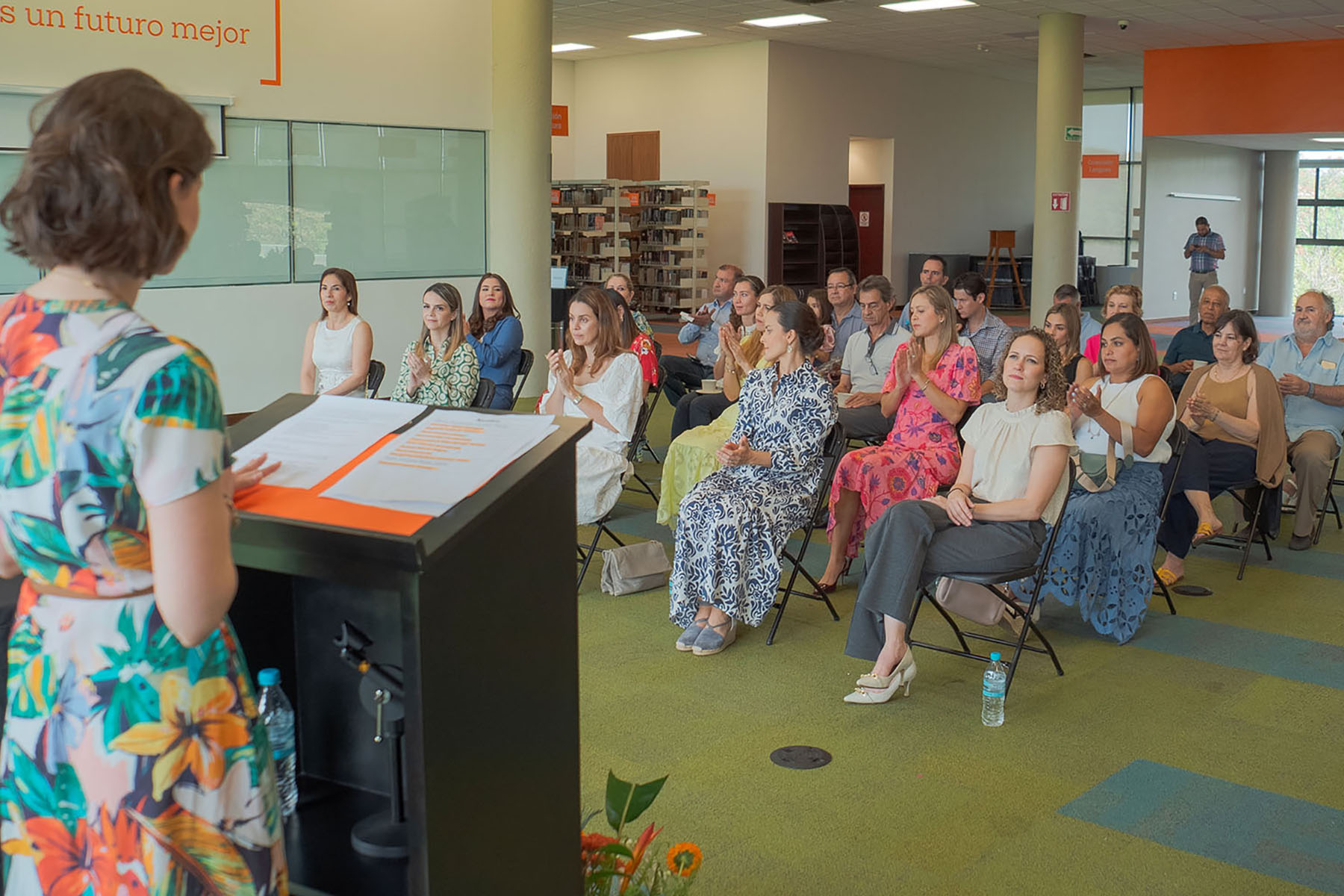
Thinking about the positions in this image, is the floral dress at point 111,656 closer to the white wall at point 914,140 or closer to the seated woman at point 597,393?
the seated woman at point 597,393

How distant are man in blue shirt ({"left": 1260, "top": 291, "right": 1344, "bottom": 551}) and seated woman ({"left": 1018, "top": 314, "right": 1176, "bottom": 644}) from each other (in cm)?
176

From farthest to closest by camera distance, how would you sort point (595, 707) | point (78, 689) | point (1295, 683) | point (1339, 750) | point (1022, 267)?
point (1022, 267)
point (1295, 683)
point (595, 707)
point (1339, 750)
point (78, 689)

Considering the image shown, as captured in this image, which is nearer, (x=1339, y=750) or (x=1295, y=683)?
(x=1339, y=750)

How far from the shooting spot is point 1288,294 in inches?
928

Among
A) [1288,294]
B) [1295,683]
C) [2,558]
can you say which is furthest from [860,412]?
[1288,294]

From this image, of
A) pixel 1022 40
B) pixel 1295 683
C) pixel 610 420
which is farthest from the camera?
pixel 1022 40

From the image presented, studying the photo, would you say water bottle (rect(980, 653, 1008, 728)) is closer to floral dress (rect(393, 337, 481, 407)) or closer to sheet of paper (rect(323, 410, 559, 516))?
sheet of paper (rect(323, 410, 559, 516))

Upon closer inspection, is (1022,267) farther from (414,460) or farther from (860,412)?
(414,460)

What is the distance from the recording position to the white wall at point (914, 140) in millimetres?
18281

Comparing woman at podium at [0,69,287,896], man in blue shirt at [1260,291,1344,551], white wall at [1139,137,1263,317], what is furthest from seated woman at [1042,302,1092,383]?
white wall at [1139,137,1263,317]

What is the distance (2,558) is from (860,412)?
225 inches

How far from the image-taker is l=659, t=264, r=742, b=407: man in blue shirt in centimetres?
908

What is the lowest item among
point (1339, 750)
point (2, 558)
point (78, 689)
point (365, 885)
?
point (1339, 750)

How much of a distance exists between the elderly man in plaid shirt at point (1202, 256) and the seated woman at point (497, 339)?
1395 centimetres
